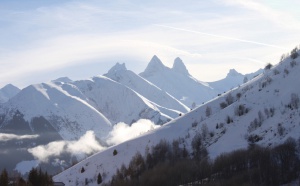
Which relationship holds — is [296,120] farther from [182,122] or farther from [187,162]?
[182,122]

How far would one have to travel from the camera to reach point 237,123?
367ft

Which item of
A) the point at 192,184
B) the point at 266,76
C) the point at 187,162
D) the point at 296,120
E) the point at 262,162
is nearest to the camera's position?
the point at 262,162

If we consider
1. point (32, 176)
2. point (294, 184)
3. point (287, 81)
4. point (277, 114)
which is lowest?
point (294, 184)

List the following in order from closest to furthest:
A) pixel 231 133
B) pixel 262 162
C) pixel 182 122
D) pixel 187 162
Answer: pixel 262 162, pixel 187 162, pixel 231 133, pixel 182 122

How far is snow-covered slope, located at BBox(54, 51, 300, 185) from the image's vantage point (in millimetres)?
99500

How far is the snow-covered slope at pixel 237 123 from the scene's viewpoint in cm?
9950

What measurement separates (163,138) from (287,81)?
3471 cm

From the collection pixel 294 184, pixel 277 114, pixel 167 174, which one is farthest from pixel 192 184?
pixel 277 114

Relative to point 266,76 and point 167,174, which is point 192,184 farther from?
point 266,76

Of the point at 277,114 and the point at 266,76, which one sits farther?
the point at 266,76

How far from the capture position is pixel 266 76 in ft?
420

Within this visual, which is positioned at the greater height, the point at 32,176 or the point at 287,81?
the point at 287,81

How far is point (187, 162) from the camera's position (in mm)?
101938

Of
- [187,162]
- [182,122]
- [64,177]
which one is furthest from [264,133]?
[64,177]
